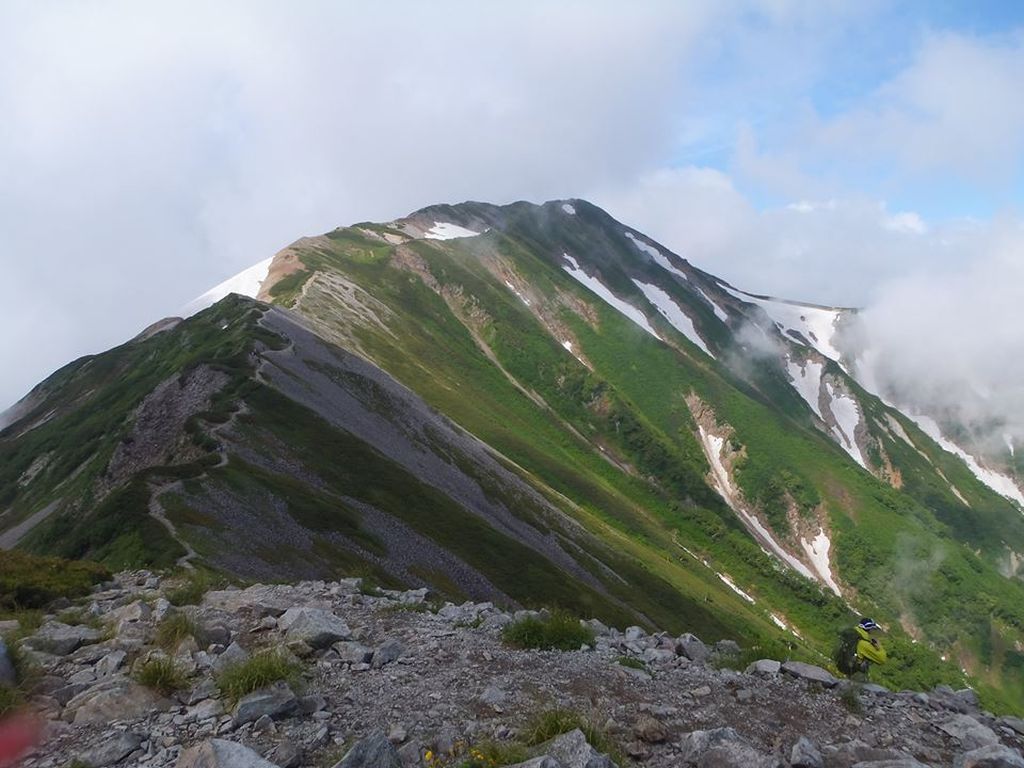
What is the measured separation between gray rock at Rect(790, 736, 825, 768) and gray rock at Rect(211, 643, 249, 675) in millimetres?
8585

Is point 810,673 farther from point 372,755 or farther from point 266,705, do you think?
point 266,705

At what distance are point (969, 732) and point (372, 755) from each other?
1093cm

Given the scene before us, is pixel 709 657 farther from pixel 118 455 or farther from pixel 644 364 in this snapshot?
pixel 644 364

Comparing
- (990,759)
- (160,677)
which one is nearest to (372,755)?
(160,677)

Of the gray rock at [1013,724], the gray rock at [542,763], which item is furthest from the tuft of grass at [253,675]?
the gray rock at [1013,724]

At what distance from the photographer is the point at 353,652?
1242cm

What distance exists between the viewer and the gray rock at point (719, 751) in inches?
375

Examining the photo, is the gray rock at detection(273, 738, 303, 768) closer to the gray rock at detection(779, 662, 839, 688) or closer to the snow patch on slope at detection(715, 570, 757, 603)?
the gray rock at detection(779, 662, 839, 688)

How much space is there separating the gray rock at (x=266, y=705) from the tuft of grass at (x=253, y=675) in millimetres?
172

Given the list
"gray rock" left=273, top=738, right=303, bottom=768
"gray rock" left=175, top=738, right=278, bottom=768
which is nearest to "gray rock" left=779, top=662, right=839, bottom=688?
"gray rock" left=273, top=738, right=303, bottom=768

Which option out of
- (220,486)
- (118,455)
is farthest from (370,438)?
(220,486)

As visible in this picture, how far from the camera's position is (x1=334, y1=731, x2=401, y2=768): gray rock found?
8.52 meters

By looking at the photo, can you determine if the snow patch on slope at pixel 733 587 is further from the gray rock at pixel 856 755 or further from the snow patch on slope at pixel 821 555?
the gray rock at pixel 856 755

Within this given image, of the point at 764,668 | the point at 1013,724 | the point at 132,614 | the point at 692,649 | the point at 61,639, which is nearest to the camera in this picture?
the point at 61,639
